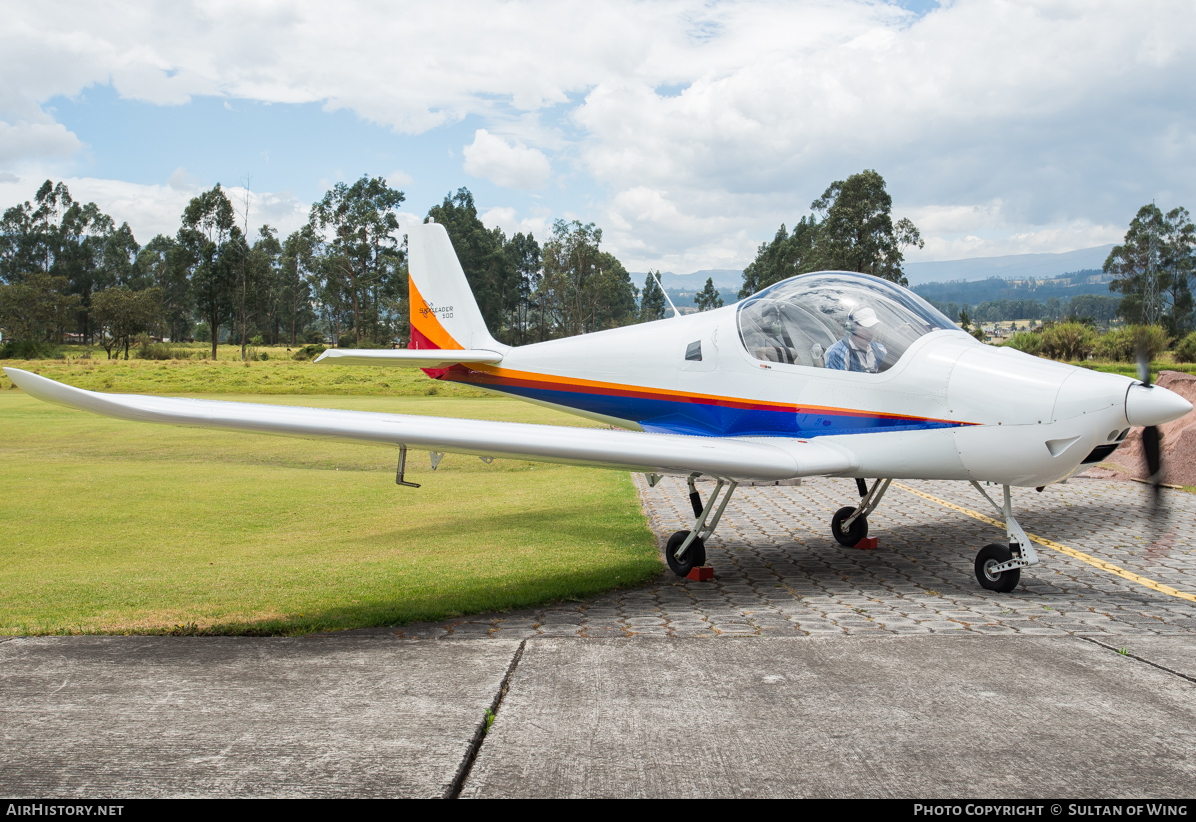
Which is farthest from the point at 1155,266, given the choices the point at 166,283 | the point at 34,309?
the point at 166,283

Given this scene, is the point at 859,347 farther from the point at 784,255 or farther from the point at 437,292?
the point at 784,255

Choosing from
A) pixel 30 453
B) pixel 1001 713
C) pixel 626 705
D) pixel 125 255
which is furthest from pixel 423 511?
pixel 125 255

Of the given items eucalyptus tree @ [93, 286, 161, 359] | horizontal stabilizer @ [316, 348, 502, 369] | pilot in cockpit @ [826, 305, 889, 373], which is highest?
eucalyptus tree @ [93, 286, 161, 359]

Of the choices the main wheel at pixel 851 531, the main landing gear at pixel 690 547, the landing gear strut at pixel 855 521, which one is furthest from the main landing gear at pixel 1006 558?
the main landing gear at pixel 690 547

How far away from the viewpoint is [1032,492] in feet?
36.7

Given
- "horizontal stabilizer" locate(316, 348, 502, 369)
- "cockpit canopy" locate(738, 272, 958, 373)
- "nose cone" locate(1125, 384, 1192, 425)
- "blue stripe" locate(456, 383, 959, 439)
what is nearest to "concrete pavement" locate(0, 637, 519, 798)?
"blue stripe" locate(456, 383, 959, 439)

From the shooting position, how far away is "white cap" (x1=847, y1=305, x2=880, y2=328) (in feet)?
19.6

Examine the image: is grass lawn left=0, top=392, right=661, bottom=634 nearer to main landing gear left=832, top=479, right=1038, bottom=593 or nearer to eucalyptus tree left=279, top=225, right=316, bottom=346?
main landing gear left=832, top=479, right=1038, bottom=593

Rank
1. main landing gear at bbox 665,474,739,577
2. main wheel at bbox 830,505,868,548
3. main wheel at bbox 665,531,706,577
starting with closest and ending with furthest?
main landing gear at bbox 665,474,739,577, main wheel at bbox 665,531,706,577, main wheel at bbox 830,505,868,548

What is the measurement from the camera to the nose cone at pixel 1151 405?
15.5ft

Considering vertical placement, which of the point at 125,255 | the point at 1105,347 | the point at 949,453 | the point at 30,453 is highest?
the point at 125,255

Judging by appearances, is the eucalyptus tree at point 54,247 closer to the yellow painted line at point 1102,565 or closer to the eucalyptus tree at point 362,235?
the eucalyptus tree at point 362,235

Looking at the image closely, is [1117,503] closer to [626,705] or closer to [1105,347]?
[626,705]

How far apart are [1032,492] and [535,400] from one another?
25.3 ft
